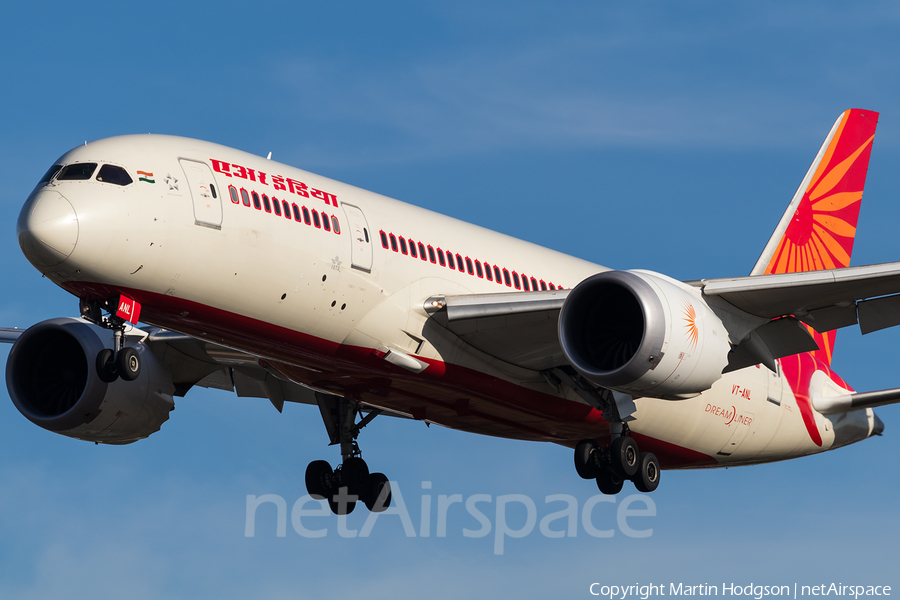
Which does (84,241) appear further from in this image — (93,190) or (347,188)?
(347,188)

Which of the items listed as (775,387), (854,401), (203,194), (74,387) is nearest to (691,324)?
(203,194)

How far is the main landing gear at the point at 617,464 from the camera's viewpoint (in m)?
25.6

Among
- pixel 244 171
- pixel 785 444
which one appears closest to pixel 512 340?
pixel 244 171

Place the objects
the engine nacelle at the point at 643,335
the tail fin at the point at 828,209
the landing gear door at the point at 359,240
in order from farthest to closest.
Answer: the tail fin at the point at 828,209 → the landing gear door at the point at 359,240 → the engine nacelle at the point at 643,335

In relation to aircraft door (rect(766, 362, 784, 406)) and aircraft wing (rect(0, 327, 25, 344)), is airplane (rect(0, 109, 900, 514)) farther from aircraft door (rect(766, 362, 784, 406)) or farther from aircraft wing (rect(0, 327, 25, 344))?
aircraft door (rect(766, 362, 784, 406))

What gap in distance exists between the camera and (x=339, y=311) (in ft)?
72.4

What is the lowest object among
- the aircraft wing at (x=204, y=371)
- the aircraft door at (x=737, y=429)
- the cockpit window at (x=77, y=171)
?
the cockpit window at (x=77, y=171)

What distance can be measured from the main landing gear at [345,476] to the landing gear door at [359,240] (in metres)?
7.80

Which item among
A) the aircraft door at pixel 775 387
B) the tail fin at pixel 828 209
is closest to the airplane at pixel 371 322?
the aircraft door at pixel 775 387

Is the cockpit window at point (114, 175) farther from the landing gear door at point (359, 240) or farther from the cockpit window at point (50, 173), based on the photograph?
the landing gear door at point (359, 240)

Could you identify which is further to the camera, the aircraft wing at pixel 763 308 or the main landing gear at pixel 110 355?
the aircraft wing at pixel 763 308

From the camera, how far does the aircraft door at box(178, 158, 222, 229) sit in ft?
66.8

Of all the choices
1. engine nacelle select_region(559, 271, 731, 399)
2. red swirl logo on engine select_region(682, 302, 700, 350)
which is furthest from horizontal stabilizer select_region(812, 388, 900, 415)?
red swirl logo on engine select_region(682, 302, 700, 350)

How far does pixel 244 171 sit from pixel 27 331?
32.1 feet
